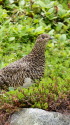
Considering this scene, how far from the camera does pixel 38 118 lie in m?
5.10

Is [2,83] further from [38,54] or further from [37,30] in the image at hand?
[37,30]

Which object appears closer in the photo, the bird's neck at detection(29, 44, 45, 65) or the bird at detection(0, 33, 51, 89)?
the bird at detection(0, 33, 51, 89)

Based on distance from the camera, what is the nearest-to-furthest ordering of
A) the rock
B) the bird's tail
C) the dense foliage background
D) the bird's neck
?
the rock < the bird's tail < the bird's neck < the dense foliage background

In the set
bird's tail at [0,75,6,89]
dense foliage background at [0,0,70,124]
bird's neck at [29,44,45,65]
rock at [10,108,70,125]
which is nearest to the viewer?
rock at [10,108,70,125]

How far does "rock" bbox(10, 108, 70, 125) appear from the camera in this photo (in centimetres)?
510

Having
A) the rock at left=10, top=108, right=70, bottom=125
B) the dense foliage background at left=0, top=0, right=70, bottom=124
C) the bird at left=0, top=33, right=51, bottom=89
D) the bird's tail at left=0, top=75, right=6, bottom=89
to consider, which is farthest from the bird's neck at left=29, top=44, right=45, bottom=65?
the rock at left=10, top=108, right=70, bottom=125

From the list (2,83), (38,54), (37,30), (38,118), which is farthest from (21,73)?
(37,30)

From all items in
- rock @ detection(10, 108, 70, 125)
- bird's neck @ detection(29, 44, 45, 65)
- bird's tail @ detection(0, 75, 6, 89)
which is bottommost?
bird's tail @ detection(0, 75, 6, 89)

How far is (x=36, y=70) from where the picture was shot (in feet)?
24.1

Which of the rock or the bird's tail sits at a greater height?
the rock

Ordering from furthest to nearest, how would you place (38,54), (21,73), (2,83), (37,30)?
(37,30) < (38,54) < (21,73) < (2,83)

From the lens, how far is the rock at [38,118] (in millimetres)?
5098

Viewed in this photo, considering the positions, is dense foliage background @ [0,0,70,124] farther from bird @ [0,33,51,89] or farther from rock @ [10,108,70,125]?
rock @ [10,108,70,125]

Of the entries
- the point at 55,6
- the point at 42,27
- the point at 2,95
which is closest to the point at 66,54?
the point at 42,27
